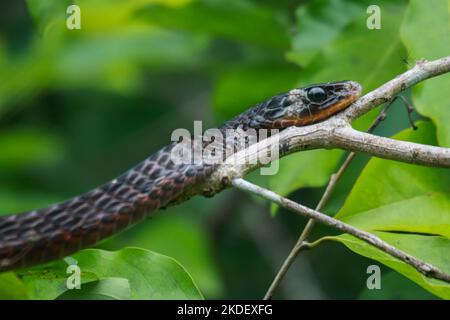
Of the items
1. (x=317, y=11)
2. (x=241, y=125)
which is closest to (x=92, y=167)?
(x=317, y=11)

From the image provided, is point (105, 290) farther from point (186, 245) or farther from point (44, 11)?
point (186, 245)

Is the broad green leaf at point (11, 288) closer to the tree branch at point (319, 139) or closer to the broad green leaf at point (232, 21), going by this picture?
the tree branch at point (319, 139)

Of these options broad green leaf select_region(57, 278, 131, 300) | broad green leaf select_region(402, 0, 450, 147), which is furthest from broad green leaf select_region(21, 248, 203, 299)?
broad green leaf select_region(402, 0, 450, 147)

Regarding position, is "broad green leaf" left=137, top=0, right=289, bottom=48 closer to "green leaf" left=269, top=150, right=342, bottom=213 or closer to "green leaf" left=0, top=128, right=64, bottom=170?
"green leaf" left=269, top=150, right=342, bottom=213

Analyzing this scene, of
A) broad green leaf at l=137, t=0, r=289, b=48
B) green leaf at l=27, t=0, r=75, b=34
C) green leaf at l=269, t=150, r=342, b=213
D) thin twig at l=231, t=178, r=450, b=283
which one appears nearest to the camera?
thin twig at l=231, t=178, r=450, b=283

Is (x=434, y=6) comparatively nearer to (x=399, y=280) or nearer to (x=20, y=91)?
(x=399, y=280)
